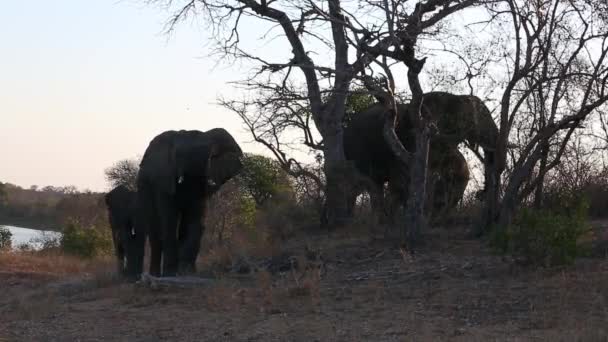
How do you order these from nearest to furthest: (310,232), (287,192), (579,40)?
(579,40), (310,232), (287,192)

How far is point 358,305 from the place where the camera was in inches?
435

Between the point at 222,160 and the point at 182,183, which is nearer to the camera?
the point at 222,160

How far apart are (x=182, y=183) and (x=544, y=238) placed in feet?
17.4

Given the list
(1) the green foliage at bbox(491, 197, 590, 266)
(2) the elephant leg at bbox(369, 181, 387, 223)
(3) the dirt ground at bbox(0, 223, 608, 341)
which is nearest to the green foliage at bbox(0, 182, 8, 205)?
(2) the elephant leg at bbox(369, 181, 387, 223)

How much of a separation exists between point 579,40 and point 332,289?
524cm

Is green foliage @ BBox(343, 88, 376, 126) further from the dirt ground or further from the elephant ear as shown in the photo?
the dirt ground

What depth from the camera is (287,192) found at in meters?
25.3

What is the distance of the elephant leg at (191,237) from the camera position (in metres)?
14.3

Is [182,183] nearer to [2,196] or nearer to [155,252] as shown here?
[155,252]

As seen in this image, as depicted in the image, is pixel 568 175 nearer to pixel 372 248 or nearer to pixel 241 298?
pixel 372 248

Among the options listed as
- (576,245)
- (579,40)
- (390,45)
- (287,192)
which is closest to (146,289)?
(390,45)

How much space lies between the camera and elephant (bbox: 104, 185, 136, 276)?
1639 cm

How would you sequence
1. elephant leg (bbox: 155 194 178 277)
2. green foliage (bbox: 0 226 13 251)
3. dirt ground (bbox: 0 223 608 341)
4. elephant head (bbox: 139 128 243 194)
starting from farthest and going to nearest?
green foliage (bbox: 0 226 13 251), elephant leg (bbox: 155 194 178 277), elephant head (bbox: 139 128 243 194), dirt ground (bbox: 0 223 608 341)

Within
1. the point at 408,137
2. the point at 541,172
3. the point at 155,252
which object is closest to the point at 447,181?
the point at 408,137
